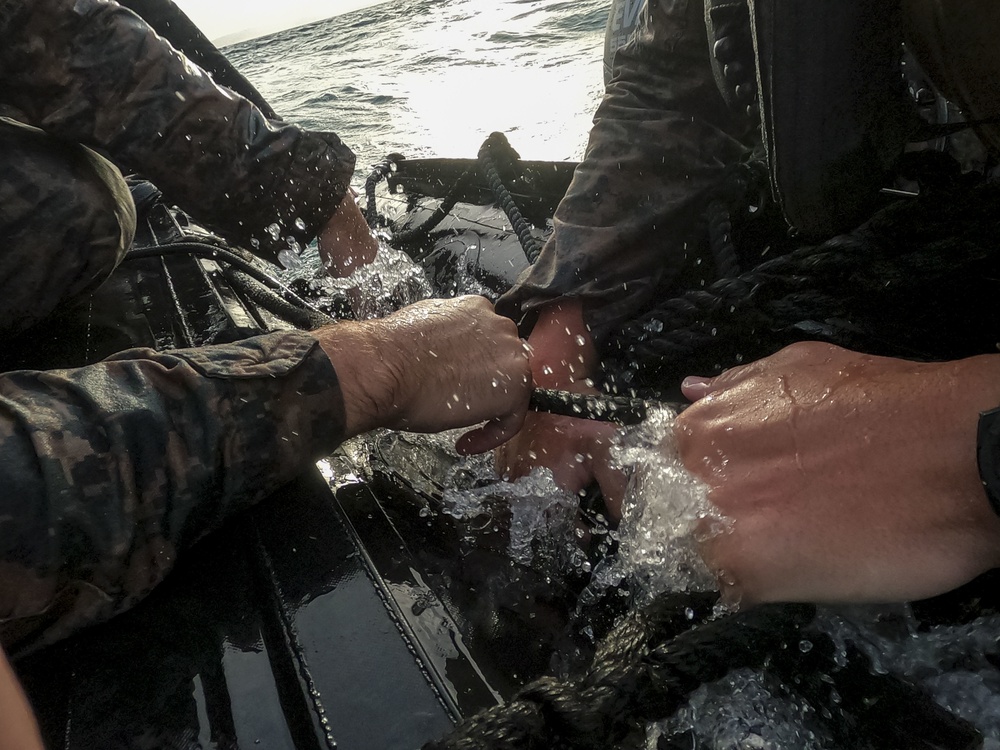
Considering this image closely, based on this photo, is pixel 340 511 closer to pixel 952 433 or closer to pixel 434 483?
pixel 434 483

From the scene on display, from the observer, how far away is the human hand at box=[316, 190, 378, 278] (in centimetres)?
237

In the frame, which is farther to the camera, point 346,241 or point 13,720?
point 346,241

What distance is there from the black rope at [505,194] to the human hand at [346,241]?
49cm

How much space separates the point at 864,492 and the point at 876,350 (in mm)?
583

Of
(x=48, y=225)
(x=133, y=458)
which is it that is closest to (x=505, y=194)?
(x=48, y=225)

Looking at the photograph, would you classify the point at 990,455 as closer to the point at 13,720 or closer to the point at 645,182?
the point at 13,720

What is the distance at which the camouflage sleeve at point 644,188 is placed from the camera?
1719 millimetres

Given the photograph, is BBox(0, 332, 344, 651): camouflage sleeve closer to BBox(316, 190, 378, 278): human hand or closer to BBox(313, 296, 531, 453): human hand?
BBox(313, 296, 531, 453): human hand

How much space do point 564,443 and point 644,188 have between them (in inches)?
31.0

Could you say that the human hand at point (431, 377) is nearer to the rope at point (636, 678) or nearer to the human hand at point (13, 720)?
the rope at point (636, 678)

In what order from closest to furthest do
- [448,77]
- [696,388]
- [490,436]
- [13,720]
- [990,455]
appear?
[13,720] < [990,455] < [696,388] < [490,436] < [448,77]

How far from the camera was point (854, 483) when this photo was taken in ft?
2.95

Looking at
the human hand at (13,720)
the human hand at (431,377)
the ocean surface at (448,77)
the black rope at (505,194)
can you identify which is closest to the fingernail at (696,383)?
the human hand at (431,377)

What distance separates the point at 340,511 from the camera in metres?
1.21
